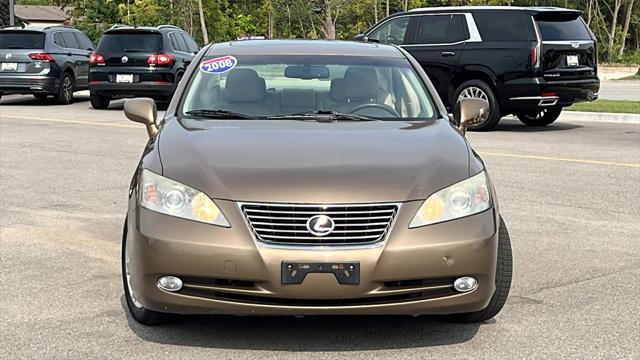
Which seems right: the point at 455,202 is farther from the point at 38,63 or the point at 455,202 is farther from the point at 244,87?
the point at 38,63

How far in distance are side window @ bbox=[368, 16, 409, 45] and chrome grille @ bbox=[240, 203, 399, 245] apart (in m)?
12.6

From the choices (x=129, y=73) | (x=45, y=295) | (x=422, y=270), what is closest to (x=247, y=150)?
(x=422, y=270)

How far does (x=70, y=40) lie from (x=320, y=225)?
1993 centimetres

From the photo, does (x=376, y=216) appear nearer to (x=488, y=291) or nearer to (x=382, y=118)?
(x=488, y=291)

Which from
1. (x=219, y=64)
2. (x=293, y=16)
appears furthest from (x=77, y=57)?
(x=293, y=16)

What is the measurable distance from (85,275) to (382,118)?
83.2 inches

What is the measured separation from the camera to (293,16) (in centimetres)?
6988

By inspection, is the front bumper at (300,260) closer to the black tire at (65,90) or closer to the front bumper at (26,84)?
the front bumper at (26,84)

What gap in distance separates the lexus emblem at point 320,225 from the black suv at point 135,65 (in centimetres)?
1574

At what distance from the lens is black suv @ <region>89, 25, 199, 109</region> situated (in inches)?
766

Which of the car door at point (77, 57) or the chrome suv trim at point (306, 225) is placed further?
the car door at point (77, 57)

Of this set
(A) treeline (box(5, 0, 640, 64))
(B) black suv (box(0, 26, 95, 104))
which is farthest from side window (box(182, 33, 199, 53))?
(A) treeline (box(5, 0, 640, 64))

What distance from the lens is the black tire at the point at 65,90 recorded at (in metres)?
21.2

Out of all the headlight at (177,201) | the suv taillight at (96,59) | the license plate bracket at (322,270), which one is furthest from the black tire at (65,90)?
the license plate bracket at (322,270)
